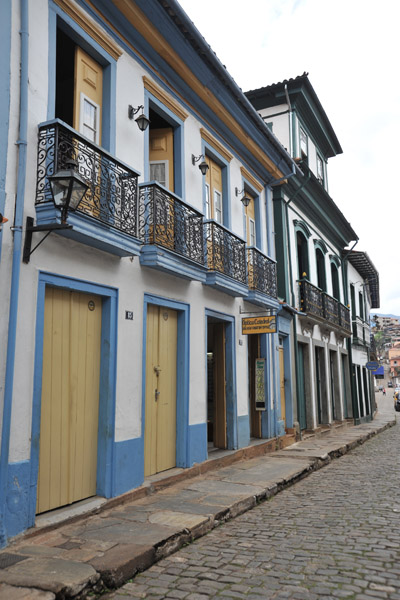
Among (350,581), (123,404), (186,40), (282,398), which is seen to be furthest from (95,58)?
(282,398)

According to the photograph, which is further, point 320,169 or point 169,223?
point 320,169

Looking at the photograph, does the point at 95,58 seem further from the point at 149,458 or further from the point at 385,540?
the point at 385,540

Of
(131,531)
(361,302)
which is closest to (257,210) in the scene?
(131,531)

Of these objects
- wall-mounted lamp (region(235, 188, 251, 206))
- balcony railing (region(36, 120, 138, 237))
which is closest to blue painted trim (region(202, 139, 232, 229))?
wall-mounted lamp (region(235, 188, 251, 206))

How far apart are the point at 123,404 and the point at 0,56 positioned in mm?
4067

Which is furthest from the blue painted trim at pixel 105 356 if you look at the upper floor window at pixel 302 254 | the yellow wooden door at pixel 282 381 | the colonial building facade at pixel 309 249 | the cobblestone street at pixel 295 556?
the upper floor window at pixel 302 254

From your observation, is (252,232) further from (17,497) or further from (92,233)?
(17,497)

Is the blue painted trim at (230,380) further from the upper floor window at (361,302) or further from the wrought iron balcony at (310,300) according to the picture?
the upper floor window at (361,302)

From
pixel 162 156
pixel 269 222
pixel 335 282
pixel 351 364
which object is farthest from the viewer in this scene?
pixel 351 364

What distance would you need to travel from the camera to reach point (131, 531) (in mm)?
4797

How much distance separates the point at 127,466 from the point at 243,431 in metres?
3.91

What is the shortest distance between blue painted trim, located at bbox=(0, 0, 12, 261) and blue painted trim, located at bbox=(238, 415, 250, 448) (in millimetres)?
6340

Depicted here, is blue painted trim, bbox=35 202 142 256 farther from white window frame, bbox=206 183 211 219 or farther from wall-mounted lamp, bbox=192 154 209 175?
white window frame, bbox=206 183 211 219

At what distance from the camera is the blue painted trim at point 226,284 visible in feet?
27.6
